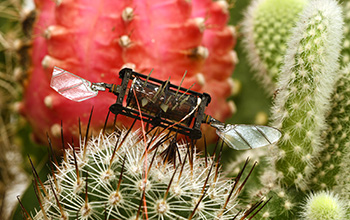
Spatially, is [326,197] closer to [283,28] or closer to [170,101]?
[170,101]

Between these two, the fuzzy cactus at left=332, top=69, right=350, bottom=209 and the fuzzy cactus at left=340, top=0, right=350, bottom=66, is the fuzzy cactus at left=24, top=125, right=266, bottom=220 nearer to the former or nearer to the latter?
the fuzzy cactus at left=332, top=69, right=350, bottom=209

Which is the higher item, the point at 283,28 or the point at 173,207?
the point at 283,28

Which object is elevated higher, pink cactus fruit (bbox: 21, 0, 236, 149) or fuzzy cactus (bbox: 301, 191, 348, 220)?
pink cactus fruit (bbox: 21, 0, 236, 149)

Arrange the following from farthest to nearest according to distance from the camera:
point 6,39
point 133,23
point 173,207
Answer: point 6,39 < point 133,23 < point 173,207

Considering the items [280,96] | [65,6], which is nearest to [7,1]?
[65,6]

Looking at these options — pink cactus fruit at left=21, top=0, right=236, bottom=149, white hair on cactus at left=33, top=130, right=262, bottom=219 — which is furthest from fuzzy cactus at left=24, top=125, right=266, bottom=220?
pink cactus fruit at left=21, top=0, right=236, bottom=149

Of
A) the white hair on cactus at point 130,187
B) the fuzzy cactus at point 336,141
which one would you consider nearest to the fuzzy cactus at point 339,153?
the fuzzy cactus at point 336,141
